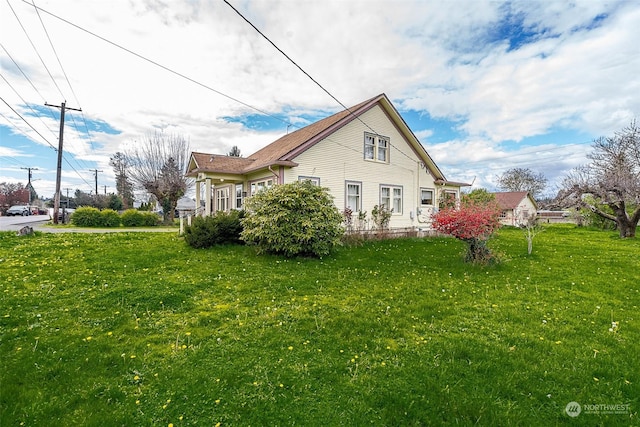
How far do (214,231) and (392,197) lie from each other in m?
9.42

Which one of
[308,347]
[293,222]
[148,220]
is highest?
[293,222]

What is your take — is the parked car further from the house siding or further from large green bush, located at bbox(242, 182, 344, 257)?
large green bush, located at bbox(242, 182, 344, 257)

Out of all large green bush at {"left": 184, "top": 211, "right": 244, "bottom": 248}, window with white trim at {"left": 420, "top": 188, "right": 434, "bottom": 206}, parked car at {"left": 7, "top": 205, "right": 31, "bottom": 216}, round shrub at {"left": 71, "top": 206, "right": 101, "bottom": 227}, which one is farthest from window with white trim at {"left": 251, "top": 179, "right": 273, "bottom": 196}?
parked car at {"left": 7, "top": 205, "right": 31, "bottom": 216}

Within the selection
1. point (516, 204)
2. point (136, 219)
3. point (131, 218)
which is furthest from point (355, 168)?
point (516, 204)

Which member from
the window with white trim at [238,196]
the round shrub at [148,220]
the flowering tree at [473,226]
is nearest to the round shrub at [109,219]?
the round shrub at [148,220]

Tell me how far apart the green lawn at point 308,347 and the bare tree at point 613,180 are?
13329 mm

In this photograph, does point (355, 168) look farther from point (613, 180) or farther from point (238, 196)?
point (613, 180)

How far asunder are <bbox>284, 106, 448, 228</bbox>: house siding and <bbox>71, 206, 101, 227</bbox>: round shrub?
1615 centimetres

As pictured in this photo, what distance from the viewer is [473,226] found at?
26.6 ft

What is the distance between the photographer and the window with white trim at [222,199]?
667 inches

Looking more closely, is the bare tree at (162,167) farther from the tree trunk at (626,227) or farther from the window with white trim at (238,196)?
the tree trunk at (626,227)

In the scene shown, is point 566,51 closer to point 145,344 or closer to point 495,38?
point 495,38

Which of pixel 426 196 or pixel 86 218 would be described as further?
pixel 86 218

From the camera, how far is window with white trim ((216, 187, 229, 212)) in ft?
55.6
